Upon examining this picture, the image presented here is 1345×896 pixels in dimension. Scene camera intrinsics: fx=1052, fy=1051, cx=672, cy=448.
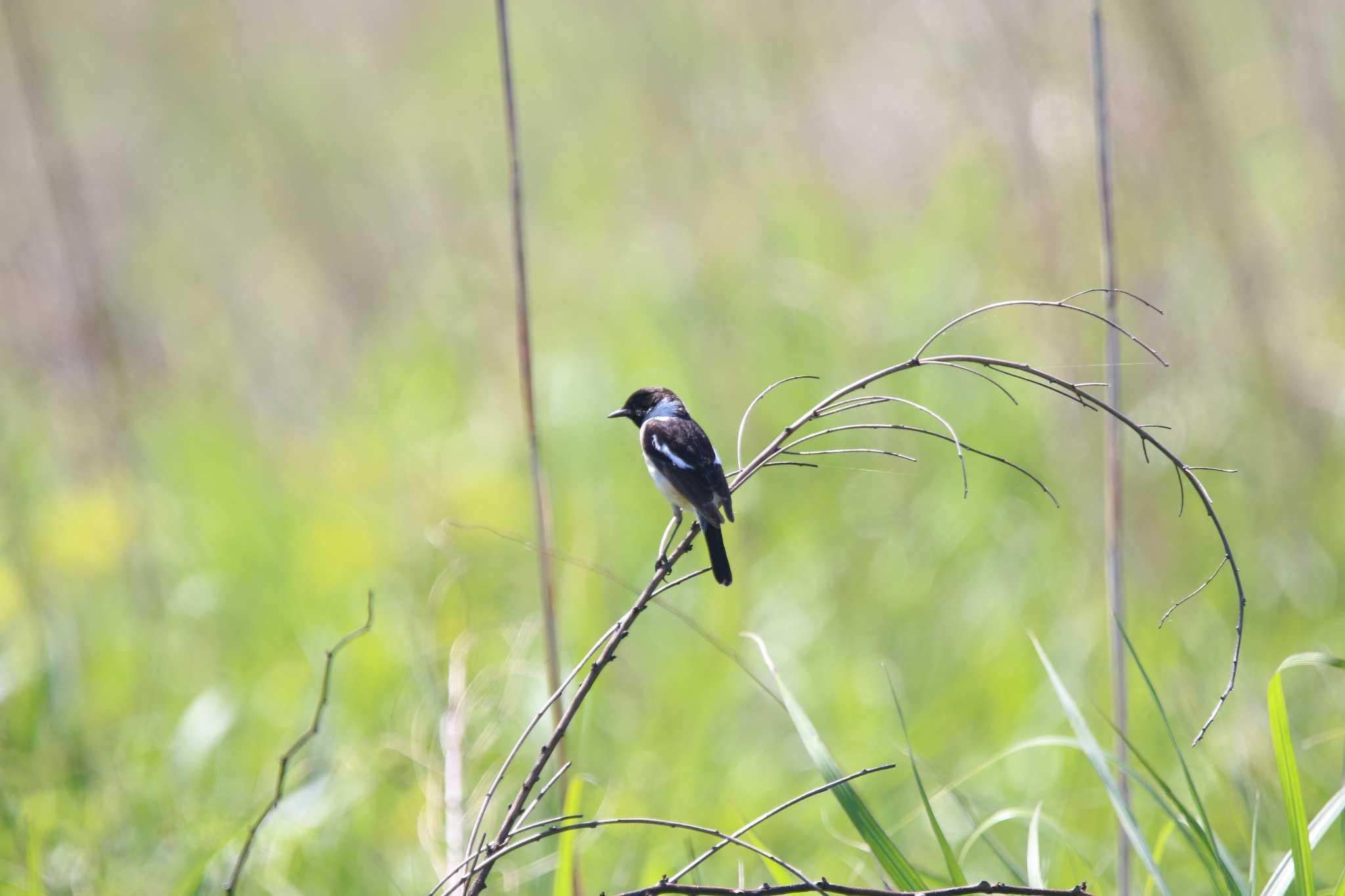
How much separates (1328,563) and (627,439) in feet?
9.26

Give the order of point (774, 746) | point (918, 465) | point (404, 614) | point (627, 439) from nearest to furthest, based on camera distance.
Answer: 1. point (774, 746)
2. point (404, 614)
3. point (918, 465)
4. point (627, 439)

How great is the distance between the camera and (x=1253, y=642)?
372cm

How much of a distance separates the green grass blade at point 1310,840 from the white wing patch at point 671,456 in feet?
3.73

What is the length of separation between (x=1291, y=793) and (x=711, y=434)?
10.1 ft

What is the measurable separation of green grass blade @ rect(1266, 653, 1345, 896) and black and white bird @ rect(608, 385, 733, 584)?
0.83 meters

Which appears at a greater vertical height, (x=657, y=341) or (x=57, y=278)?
(x=57, y=278)

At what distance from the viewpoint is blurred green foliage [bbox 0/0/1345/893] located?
3.06 meters

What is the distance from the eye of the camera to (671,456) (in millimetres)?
2037

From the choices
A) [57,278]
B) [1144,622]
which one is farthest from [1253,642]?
[57,278]

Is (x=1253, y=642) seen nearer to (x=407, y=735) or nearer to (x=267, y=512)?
(x=407, y=735)

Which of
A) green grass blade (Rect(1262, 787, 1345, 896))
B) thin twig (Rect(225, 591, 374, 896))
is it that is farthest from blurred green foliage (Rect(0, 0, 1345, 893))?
green grass blade (Rect(1262, 787, 1345, 896))

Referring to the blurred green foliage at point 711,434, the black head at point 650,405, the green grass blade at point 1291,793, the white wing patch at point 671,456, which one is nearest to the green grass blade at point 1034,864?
the green grass blade at point 1291,793

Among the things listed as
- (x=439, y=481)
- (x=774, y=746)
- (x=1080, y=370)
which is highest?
(x=1080, y=370)

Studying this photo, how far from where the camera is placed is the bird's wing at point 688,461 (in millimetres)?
1937
